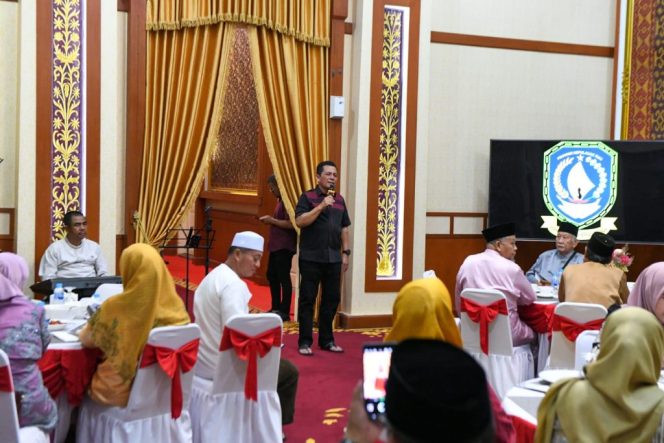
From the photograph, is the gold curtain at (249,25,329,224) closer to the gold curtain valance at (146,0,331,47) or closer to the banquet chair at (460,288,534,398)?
the gold curtain valance at (146,0,331,47)

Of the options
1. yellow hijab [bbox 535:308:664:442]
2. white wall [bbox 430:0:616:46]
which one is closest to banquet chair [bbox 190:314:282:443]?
yellow hijab [bbox 535:308:664:442]

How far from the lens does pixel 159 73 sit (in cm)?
685

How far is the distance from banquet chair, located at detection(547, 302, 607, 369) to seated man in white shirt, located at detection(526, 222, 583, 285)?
2.01m

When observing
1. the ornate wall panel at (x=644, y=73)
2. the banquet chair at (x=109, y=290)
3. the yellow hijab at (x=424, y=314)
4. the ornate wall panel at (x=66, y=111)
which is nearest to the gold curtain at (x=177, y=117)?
the ornate wall panel at (x=66, y=111)

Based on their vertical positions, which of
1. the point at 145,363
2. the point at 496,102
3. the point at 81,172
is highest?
the point at 496,102

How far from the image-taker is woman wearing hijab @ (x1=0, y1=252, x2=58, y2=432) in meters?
3.12

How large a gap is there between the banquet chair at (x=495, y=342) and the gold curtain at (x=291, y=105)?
2703 millimetres

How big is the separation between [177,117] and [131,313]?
12.0 feet

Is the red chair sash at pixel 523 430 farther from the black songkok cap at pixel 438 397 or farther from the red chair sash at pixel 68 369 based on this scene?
the red chair sash at pixel 68 369

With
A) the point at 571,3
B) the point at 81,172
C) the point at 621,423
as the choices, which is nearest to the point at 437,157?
the point at 571,3

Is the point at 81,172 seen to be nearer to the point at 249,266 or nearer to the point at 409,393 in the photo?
the point at 249,266

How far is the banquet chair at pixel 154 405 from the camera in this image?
3480 mm

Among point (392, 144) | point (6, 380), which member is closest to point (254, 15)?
point (392, 144)

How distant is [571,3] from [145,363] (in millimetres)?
6486
